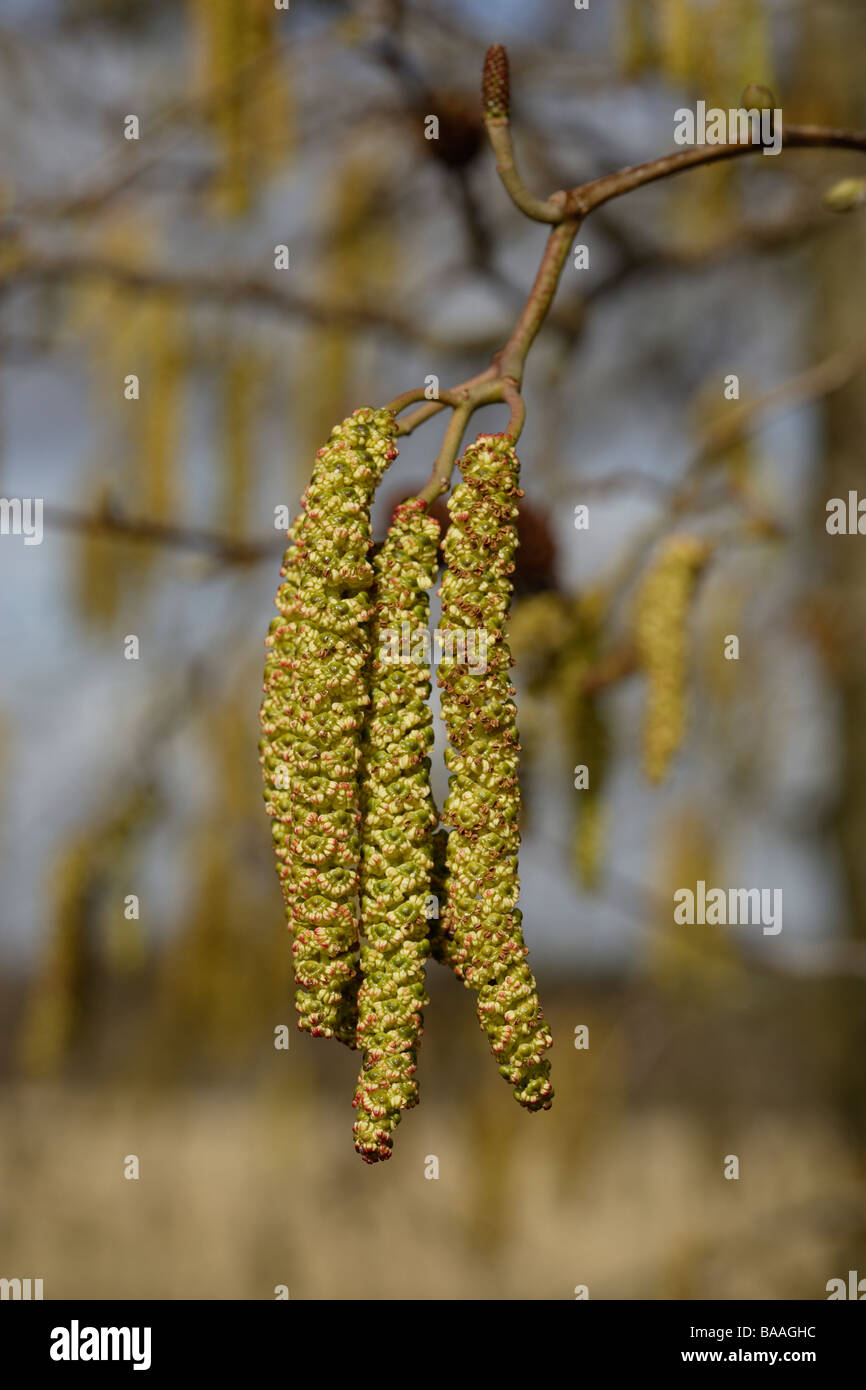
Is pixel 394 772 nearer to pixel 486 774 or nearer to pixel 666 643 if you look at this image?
pixel 486 774

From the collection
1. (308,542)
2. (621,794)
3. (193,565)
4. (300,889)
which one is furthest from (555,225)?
(621,794)

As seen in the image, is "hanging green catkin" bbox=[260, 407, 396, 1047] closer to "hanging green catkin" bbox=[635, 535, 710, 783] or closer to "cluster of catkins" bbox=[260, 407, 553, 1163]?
"cluster of catkins" bbox=[260, 407, 553, 1163]

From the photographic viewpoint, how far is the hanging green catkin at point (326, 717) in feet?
2.49

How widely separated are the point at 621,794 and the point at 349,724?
9.58ft

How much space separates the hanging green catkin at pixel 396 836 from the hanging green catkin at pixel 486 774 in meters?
0.02

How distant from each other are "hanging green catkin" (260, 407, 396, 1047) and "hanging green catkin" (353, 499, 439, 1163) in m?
0.01

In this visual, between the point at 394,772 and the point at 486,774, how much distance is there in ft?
0.18

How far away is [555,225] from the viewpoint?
0.85 metres

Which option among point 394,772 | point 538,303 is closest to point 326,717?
point 394,772

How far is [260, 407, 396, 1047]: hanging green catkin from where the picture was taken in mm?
758

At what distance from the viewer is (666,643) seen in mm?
1439

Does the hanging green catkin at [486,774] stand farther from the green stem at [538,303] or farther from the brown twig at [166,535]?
the brown twig at [166,535]

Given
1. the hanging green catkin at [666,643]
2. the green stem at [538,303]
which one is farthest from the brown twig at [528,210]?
the hanging green catkin at [666,643]

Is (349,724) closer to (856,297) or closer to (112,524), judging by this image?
(112,524)
